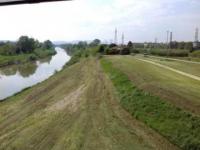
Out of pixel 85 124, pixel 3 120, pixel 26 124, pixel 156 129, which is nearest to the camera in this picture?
pixel 156 129

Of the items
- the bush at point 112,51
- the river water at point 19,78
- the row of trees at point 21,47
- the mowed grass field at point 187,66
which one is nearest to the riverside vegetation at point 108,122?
the mowed grass field at point 187,66

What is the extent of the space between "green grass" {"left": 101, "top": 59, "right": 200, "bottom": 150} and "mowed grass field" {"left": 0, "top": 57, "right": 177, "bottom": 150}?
0.93ft

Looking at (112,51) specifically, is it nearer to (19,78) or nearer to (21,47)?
(19,78)

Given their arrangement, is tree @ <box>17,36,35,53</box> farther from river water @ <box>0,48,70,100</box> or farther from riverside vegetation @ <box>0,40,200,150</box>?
riverside vegetation @ <box>0,40,200,150</box>

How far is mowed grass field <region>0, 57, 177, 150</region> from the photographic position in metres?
10.7

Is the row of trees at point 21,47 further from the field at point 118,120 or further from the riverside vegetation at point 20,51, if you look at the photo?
the field at point 118,120

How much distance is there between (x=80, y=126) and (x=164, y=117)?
11.5 feet

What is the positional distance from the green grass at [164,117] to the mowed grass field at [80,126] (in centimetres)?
28

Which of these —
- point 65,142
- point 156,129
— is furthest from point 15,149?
point 156,129

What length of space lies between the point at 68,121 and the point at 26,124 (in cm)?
281

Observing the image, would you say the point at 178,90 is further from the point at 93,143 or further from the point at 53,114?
the point at 53,114

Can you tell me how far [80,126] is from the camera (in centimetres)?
1294

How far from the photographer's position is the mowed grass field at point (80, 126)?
10.7 meters

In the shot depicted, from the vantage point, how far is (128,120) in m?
12.5
